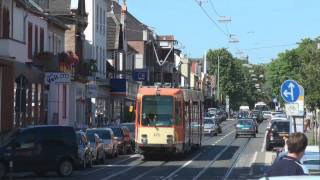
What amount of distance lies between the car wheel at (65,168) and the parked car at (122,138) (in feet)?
41.1

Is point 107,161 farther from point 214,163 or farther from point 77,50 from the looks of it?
point 77,50

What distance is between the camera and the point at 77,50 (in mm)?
59469

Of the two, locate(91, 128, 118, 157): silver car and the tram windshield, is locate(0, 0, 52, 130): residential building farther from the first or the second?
the tram windshield

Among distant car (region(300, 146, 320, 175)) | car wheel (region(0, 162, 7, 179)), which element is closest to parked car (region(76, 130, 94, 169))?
car wheel (region(0, 162, 7, 179))

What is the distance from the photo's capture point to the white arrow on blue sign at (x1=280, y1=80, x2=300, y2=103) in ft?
70.4

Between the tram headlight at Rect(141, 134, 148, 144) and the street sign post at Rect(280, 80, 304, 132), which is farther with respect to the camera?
the tram headlight at Rect(141, 134, 148, 144)

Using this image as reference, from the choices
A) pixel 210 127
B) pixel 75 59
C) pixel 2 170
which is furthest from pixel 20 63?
pixel 210 127

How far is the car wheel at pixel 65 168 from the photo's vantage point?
2627 centimetres

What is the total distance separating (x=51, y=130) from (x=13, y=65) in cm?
1520

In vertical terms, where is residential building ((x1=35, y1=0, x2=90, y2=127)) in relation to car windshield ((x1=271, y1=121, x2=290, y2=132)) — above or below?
above

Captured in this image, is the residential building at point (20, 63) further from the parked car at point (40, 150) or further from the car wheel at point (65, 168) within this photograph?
the car wheel at point (65, 168)

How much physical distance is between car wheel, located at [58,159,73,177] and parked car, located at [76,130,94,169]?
109 centimetres

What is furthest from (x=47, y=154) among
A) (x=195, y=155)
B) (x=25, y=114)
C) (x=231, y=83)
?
(x=231, y=83)

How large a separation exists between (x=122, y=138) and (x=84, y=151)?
40.0 ft
